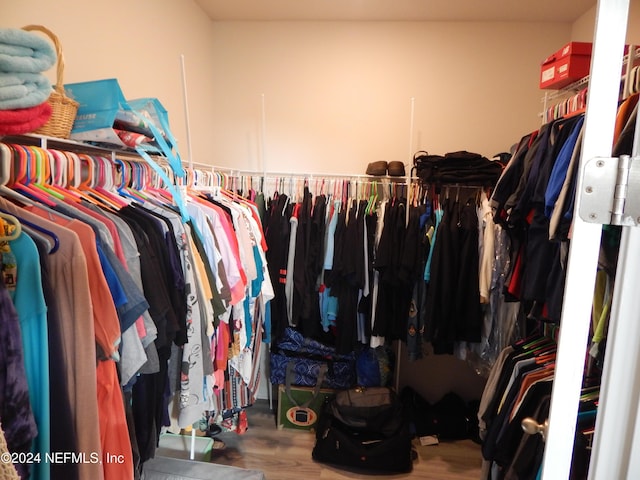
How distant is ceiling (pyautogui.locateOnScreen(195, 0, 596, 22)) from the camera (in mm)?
2266

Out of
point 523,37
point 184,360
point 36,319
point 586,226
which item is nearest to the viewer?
point 586,226

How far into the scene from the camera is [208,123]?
269 cm

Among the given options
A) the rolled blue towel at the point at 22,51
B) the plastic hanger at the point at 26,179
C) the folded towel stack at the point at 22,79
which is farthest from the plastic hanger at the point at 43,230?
the rolled blue towel at the point at 22,51

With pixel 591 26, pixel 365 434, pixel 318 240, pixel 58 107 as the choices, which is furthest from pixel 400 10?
pixel 365 434

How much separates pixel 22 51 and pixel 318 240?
5.36 ft

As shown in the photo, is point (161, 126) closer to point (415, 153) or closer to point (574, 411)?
point (574, 411)

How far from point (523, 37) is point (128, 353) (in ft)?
9.67

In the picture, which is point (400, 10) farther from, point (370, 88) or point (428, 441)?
point (428, 441)

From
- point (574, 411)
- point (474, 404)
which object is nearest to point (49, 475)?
point (574, 411)

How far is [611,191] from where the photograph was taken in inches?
18.2

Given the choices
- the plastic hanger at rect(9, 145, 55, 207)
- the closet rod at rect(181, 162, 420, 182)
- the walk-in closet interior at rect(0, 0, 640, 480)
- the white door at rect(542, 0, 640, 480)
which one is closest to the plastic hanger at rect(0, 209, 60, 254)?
the walk-in closet interior at rect(0, 0, 640, 480)

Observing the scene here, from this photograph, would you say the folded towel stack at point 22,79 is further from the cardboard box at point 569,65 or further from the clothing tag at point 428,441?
the clothing tag at point 428,441

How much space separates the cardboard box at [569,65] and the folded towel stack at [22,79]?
199 centimetres

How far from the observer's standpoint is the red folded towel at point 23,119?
0.88 m
